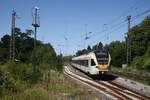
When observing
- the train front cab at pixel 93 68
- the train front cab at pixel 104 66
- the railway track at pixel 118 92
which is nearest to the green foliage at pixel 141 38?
the train front cab at pixel 93 68

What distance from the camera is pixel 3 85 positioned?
64.5 feet

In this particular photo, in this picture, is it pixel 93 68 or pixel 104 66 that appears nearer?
pixel 104 66

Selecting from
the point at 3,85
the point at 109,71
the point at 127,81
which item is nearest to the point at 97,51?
the point at 109,71

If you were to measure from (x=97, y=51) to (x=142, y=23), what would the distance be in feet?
142

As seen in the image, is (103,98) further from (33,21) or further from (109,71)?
(109,71)

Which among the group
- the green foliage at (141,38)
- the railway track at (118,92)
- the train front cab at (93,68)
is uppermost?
the green foliage at (141,38)

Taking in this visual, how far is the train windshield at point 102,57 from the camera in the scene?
34312 mm

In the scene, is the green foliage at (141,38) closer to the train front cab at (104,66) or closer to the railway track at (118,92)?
the train front cab at (104,66)

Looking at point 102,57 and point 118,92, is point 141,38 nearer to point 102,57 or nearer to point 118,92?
point 102,57

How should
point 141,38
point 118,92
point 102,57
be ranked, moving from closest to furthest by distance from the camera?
point 118,92
point 102,57
point 141,38

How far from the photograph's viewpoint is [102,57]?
1363 inches

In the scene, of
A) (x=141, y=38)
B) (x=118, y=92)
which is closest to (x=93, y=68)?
(x=118, y=92)

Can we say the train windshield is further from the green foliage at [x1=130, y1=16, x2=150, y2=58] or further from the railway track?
the green foliage at [x1=130, y1=16, x2=150, y2=58]

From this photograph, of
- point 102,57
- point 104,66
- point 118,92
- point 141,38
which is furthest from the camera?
point 141,38
